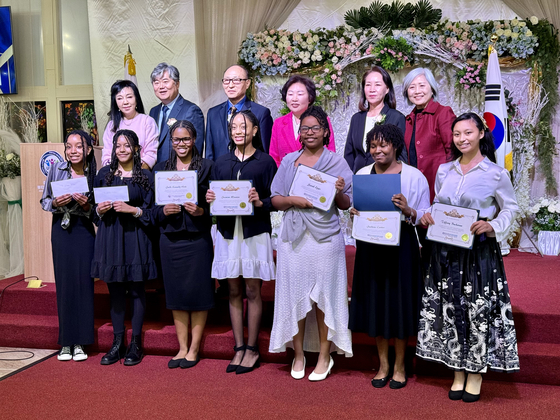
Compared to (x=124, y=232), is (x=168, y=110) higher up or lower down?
higher up

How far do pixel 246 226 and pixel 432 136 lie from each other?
1441 millimetres

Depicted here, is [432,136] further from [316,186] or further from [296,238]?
[296,238]

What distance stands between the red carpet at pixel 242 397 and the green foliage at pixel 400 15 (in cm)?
408

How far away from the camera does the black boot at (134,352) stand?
3812 mm

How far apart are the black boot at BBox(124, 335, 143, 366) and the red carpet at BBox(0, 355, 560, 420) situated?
0.26 feet

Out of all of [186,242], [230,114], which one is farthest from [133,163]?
[230,114]

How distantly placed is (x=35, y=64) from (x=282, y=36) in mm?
3205

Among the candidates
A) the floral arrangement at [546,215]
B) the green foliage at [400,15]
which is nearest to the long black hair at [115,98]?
the green foliage at [400,15]

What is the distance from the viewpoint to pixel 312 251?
131 inches

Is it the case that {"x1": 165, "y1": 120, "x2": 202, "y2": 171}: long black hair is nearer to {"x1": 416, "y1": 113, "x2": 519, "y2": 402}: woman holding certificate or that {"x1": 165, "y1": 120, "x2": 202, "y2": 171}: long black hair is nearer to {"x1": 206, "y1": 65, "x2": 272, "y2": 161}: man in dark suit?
{"x1": 206, "y1": 65, "x2": 272, "y2": 161}: man in dark suit

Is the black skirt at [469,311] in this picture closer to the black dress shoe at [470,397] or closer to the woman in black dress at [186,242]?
the black dress shoe at [470,397]

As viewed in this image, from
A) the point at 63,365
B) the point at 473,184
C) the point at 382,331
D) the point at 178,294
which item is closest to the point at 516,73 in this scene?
the point at 473,184

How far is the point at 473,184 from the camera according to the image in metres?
3.00

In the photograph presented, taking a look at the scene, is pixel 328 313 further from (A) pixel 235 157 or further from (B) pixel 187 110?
(B) pixel 187 110
